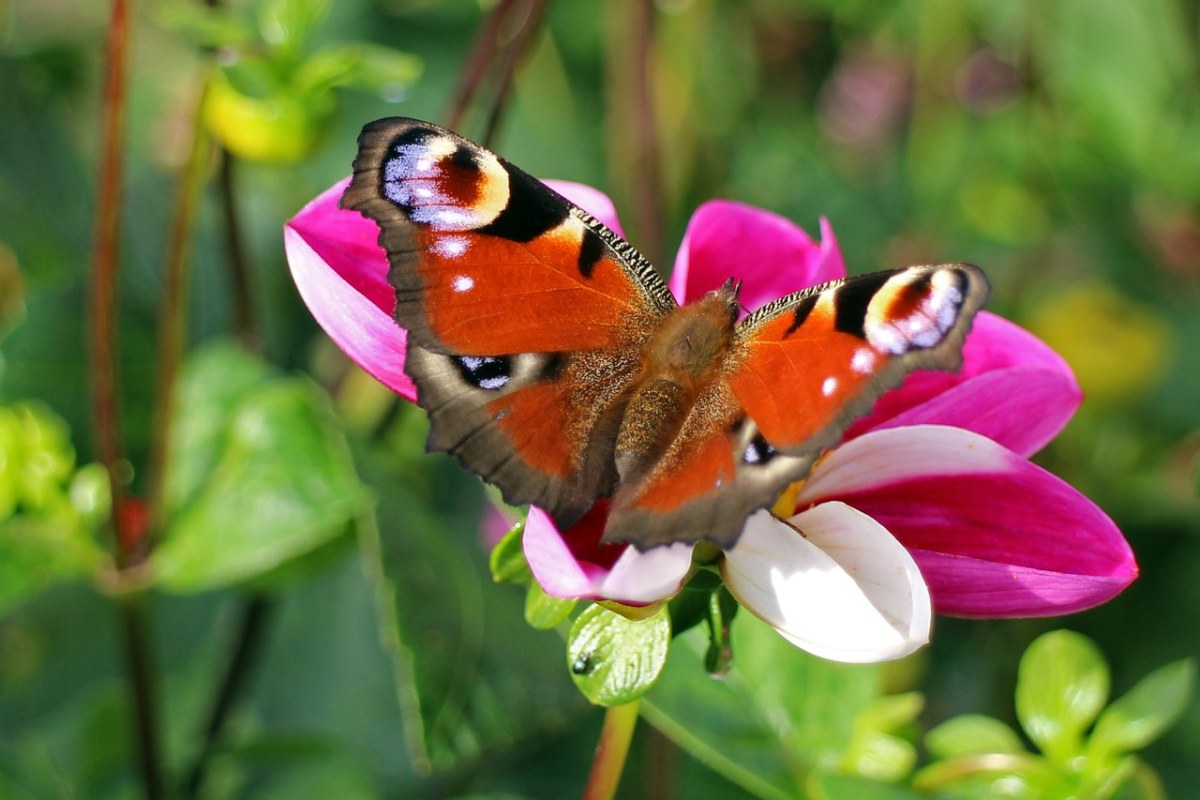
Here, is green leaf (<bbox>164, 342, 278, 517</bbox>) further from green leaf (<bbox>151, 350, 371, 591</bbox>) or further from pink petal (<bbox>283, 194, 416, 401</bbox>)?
pink petal (<bbox>283, 194, 416, 401</bbox>)

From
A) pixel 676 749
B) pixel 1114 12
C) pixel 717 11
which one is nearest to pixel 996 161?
pixel 1114 12

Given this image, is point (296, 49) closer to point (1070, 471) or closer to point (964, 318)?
point (964, 318)

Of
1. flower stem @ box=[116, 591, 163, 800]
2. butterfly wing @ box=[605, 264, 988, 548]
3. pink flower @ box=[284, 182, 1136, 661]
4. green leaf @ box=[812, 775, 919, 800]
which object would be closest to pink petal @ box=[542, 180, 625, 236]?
pink flower @ box=[284, 182, 1136, 661]

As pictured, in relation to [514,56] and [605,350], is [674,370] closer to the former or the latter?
[605,350]

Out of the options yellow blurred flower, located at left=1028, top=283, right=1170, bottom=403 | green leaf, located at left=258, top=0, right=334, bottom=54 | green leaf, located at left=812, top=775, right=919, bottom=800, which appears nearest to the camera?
green leaf, located at left=812, top=775, right=919, bottom=800

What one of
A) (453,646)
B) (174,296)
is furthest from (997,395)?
(174,296)

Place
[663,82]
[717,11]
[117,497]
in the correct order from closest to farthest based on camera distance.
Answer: [117,497] < [663,82] < [717,11]
